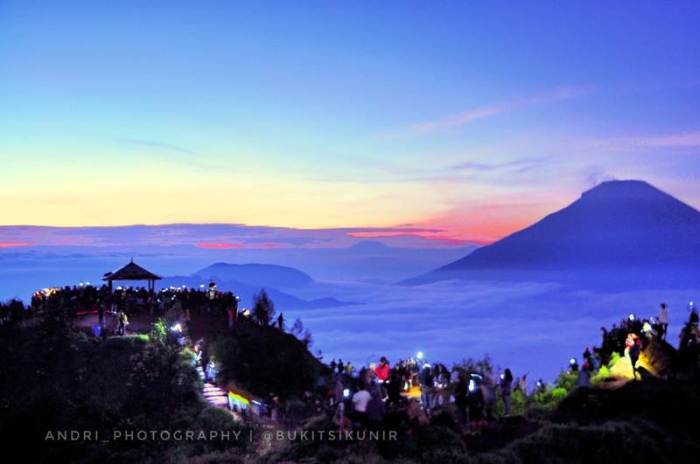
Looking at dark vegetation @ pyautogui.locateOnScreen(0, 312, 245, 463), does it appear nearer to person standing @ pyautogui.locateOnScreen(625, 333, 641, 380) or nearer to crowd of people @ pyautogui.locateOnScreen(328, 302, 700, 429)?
crowd of people @ pyautogui.locateOnScreen(328, 302, 700, 429)

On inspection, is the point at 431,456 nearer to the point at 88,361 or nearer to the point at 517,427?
the point at 517,427

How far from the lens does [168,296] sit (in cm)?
3362

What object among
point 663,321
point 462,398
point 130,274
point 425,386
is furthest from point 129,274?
point 663,321

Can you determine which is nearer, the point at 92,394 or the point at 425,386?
the point at 425,386

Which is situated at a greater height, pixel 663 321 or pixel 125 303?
pixel 663 321

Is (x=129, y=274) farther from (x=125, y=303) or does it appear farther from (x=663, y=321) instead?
(x=663, y=321)

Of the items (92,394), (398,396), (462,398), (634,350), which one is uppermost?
(634,350)

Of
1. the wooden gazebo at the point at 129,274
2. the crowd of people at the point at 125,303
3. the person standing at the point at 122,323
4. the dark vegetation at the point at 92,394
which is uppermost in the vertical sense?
the wooden gazebo at the point at 129,274

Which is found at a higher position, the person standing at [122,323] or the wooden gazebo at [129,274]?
the wooden gazebo at [129,274]

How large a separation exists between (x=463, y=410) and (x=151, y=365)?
1125cm

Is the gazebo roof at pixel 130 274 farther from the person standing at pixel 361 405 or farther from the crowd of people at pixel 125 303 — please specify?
the person standing at pixel 361 405

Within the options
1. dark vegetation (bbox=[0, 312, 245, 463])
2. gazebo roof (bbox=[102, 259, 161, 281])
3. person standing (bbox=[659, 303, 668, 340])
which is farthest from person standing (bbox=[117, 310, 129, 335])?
person standing (bbox=[659, 303, 668, 340])

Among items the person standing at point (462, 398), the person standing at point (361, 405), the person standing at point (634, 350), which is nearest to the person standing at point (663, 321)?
the person standing at point (634, 350)

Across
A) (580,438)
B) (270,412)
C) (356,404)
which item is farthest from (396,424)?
(270,412)
